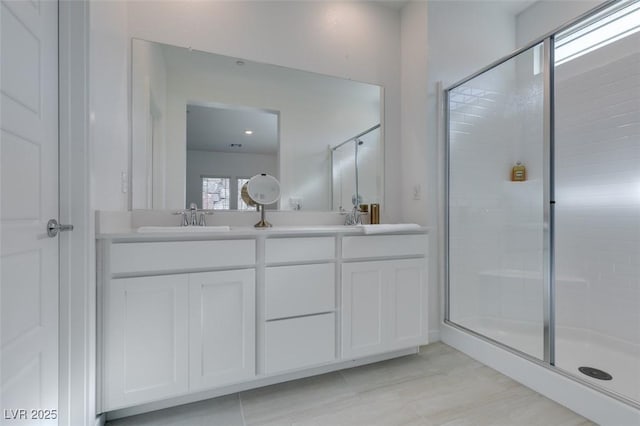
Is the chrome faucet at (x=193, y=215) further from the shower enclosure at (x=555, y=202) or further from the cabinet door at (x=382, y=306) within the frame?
the shower enclosure at (x=555, y=202)

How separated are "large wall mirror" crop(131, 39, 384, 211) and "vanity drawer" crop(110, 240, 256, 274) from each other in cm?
57

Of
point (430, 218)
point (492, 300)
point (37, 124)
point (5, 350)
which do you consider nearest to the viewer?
point (5, 350)

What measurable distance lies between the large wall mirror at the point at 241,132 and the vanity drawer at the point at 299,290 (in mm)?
655

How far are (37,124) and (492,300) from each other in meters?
3.00

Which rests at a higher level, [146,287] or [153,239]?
[153,239]

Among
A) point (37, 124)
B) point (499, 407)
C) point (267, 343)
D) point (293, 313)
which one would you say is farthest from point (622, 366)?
point (37, 124)

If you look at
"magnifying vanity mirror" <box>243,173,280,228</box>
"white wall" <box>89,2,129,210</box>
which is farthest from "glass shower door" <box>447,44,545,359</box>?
"white wall" <box>89,2,129,210</box>

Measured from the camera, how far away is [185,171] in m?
1.96

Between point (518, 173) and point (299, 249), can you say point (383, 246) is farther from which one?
point (518, 173)

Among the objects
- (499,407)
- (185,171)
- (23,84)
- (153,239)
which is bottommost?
(499,407)

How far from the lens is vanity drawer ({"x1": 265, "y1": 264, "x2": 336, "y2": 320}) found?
63.2 inches

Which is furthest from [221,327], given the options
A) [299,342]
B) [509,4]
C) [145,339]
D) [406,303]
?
[509,4]

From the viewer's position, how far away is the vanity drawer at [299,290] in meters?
1.60

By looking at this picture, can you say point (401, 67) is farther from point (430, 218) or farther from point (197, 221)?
point (197, 221)
